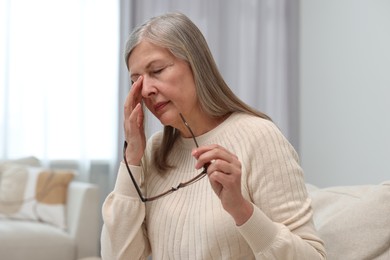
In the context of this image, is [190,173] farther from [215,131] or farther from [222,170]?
[222,170]

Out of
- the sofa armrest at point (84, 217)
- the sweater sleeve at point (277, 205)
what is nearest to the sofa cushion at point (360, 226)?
the sweater sleeve at point (277, 205)

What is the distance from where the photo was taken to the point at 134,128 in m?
1.29

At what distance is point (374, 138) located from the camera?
2826 millimetres

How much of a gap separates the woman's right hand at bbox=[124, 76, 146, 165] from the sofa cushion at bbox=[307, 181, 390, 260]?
19.7 inches

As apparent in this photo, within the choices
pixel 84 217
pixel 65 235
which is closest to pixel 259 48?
pixel 84 217

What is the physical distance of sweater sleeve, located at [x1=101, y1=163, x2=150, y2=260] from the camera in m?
1.28

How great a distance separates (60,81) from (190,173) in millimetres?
1724

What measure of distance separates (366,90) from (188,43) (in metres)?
1.87

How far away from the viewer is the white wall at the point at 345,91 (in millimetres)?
2797

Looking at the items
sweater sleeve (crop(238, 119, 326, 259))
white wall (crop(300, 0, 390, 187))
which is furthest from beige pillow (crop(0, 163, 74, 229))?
sweater sleeve (crop(238, 119, 326, 259))

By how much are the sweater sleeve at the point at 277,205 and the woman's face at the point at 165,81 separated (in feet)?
0.58

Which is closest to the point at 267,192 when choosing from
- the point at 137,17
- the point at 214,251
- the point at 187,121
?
the point at 214,251

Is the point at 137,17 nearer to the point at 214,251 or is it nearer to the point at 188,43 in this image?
the point at 188,43

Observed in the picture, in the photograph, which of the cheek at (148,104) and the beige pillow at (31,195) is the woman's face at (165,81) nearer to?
the cheek at (148,104)
